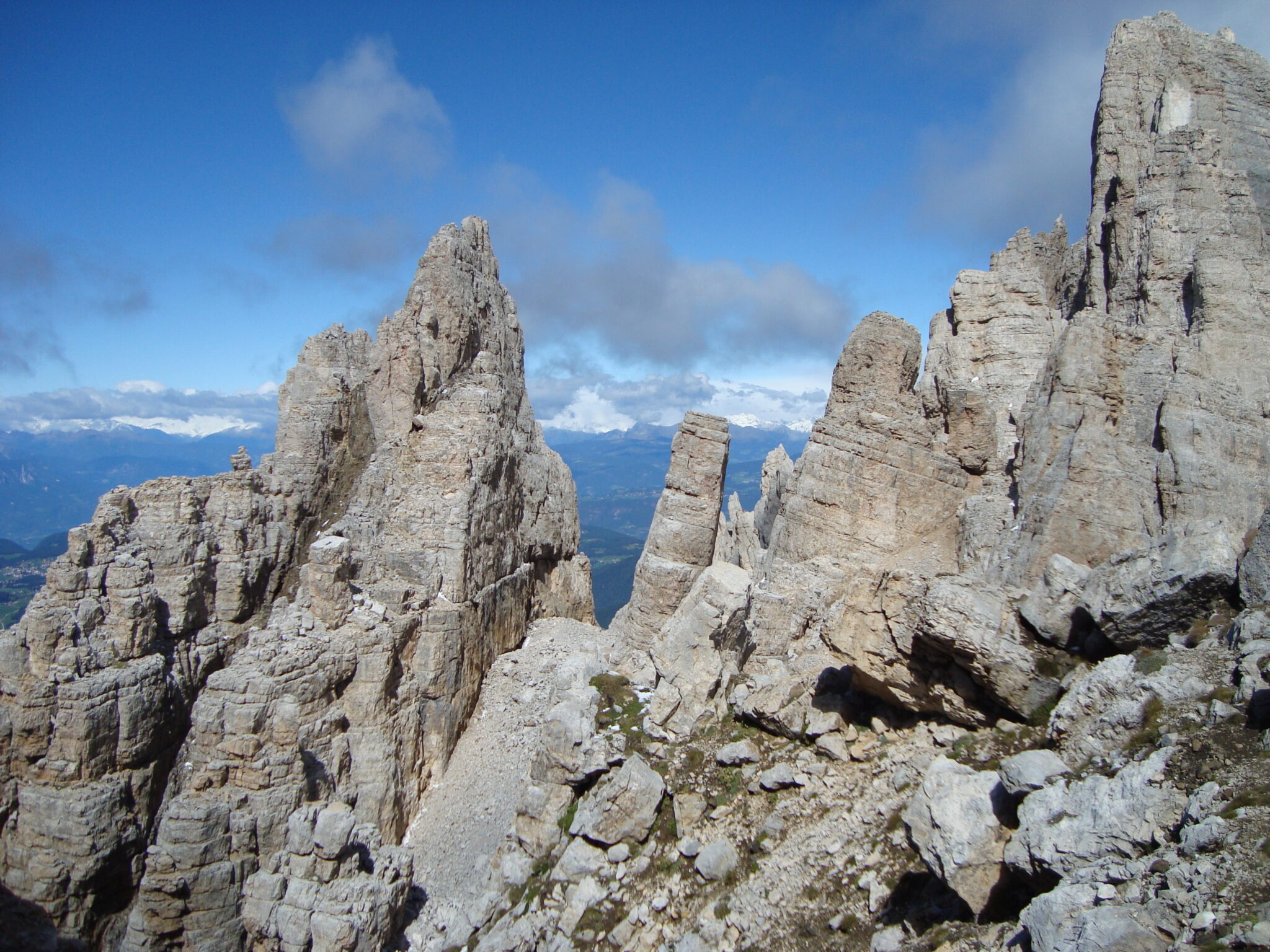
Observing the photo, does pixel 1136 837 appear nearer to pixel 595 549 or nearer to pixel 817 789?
pixel 817 789

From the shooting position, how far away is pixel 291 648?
2070 centimetres

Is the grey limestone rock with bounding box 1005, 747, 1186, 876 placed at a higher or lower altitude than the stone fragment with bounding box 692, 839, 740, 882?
higher

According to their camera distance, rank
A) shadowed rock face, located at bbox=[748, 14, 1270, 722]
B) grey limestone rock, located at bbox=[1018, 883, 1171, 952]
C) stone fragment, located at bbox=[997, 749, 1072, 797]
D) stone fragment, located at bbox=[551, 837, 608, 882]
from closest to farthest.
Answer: grey limestone rock, located at bbox=[1018, 883, 1171, 952] → stone fragment, located at bbox=[997, 749, 1072, 797] → shadowed rock face, located at bbox=[748, 14, 1270, 722] → stone fragment, located at bbox=[551, 837, 608, 882]

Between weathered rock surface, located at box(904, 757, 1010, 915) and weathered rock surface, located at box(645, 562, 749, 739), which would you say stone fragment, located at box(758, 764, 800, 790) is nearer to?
weathered rock surface, located at box(645, 562, 749, 739)

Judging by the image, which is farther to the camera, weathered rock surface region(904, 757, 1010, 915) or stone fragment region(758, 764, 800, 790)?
stone fragment region(758, 764, 800, 790)

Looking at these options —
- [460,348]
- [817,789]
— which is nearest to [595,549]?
[460,348]

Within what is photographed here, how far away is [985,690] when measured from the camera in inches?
532

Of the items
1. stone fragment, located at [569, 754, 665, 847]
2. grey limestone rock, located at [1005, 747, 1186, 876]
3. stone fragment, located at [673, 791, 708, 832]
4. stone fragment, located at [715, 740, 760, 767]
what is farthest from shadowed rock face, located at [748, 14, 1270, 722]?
stone fragment, located at [569, 754, 665, 847]

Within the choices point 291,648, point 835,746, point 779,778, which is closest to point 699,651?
point 779,778

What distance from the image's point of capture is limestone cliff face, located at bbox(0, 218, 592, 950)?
1714 centimetres

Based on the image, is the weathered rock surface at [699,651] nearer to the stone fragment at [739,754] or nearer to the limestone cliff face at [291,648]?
the stone fragment at [739,754]

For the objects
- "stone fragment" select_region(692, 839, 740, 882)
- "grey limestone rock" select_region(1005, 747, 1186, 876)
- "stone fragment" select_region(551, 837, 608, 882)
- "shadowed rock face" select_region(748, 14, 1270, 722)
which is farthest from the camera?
"stone fragment" select_region(551, 837, 608, 882)

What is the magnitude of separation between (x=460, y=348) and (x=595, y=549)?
170922 mm

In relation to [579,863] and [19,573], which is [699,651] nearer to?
[579,863]
